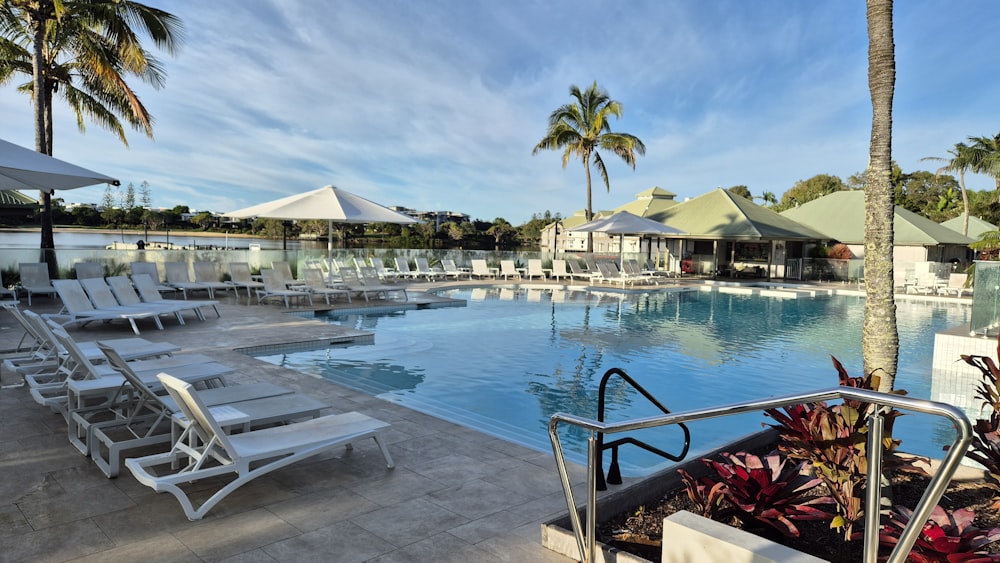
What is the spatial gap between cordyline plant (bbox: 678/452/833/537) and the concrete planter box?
0.39 meters

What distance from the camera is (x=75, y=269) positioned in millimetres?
13891

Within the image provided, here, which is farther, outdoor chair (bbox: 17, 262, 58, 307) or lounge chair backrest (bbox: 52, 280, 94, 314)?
outdoor chair (bbox: 17, 262, 58, 307)

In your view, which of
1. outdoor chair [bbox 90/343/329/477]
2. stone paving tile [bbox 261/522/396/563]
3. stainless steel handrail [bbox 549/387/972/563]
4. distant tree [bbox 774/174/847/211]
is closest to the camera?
stainless steel handrail [bbox 549/387/972/563]

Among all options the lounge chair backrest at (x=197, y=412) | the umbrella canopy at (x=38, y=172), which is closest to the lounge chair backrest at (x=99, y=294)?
the umbrella canopy at (x=38, y=172)

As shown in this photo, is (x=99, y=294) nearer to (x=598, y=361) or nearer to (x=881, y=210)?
(x=598, y=361)

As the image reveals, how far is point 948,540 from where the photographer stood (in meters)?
2.43

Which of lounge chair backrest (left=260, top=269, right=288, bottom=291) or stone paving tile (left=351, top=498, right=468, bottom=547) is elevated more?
lounge chair backrest (left=260, top=269, right=288, bottom=291)

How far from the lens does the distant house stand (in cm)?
2975

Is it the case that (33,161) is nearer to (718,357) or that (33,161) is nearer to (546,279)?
(718,357)

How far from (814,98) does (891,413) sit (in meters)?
22.5

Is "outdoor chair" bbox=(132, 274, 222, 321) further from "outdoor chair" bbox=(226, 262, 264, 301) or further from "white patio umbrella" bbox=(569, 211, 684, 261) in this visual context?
"white patio umbrella" bbox=(569, 211, 684, 261)

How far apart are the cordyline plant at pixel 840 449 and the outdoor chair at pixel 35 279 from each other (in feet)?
47.4

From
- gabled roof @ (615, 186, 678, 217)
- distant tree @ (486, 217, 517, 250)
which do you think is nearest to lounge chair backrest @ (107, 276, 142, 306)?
gabled roof @ (615, 186, 678, 217)

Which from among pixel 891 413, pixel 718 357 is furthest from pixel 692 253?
pixel 891 413
